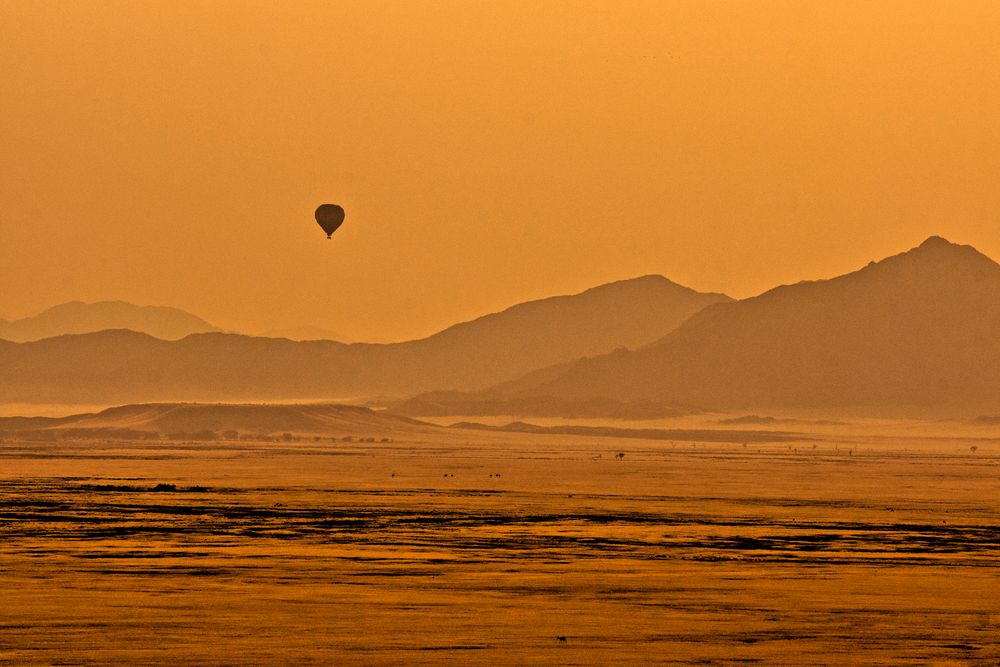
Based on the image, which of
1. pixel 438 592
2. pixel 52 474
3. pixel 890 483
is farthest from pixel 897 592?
pixel 52 474

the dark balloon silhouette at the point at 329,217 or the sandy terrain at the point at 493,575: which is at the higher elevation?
the dark balloon silhouette at the point at 329,217

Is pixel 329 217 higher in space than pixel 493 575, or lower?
higher

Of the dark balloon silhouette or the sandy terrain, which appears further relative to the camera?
the dark balloon silhouette

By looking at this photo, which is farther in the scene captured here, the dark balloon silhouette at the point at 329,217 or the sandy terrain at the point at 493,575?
the dark balloon silhouette at the point at 329,217

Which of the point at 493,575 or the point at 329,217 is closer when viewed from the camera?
the point at 493,575

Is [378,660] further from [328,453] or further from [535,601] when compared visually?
[328,453]
